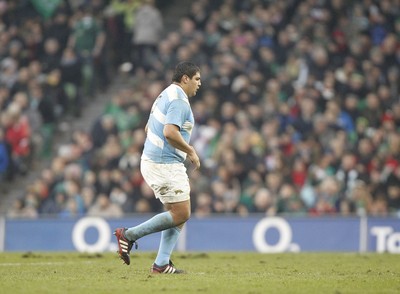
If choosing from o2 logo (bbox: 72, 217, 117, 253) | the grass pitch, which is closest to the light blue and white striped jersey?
the grass pitch

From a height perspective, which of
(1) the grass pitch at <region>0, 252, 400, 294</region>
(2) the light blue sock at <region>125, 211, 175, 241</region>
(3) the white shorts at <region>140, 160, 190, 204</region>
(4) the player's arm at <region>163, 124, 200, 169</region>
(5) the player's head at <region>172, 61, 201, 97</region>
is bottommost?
(1) the grass pitch at <region>0, 252, 400, 294</region>

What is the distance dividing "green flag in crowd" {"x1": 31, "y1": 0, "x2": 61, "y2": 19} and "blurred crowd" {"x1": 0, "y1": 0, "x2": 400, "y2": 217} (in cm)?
49

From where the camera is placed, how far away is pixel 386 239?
18.6m

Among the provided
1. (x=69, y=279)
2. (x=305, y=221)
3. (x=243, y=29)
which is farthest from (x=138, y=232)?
(x=243, y=29)

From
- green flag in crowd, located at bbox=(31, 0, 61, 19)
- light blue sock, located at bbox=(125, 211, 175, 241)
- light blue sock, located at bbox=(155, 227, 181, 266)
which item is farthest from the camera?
green flag in crowd, located at bbox=(31, 0, 61, 19)

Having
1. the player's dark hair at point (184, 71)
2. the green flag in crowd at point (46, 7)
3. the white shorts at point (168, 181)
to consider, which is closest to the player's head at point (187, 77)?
the player's dark hair at point (184, 71)

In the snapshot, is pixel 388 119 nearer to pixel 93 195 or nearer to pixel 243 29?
pixel 243 29

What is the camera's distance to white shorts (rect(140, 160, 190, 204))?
1109 centimetres

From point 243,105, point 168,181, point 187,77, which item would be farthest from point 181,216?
point 243,105

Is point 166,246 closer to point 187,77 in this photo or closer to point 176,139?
point 176,139

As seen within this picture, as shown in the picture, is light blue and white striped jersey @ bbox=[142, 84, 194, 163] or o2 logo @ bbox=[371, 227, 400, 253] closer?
light blue and white striped jersey @ bbox=[142, 84, 194, 163]

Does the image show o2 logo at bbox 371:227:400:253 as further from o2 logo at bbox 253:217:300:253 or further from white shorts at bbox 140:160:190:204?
white shorts at bbox 140:160:190:204

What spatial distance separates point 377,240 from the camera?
1877 cm

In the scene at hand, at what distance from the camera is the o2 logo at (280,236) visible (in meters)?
19.1
